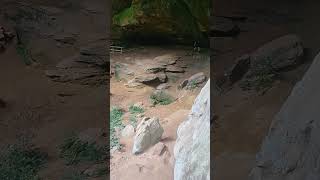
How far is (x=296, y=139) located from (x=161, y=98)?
3.76ft

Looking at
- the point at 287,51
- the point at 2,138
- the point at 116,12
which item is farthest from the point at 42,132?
the point at 287,51

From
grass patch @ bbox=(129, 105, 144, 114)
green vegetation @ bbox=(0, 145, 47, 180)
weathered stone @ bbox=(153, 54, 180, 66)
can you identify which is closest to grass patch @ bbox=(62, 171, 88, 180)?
green vegetation @ bbox=(0, 145, 47, 180)

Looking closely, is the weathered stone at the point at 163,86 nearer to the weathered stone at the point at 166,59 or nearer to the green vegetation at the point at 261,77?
the weathered stone at the point at 166,59

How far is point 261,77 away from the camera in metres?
2.13

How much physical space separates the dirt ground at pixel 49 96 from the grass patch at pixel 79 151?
0.09 feet

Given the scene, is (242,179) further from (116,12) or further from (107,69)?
(116,12)

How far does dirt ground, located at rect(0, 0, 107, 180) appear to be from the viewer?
2.04 metres

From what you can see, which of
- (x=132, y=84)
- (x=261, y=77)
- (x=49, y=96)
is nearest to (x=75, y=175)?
(x=49, y=96)

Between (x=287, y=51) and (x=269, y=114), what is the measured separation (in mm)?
294

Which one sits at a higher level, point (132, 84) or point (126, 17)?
point (126, 17)

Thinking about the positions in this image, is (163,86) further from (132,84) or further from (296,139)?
(296,139)

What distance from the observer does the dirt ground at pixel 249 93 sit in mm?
2076

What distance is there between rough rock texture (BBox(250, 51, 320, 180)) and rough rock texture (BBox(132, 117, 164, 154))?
782 mm

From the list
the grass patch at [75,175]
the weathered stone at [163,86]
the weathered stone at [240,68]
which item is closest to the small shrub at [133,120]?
the weathered stone at [163,86]
